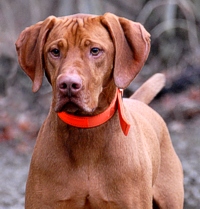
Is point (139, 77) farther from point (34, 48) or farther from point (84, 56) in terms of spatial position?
point (84, 56)

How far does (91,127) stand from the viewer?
14.8ft

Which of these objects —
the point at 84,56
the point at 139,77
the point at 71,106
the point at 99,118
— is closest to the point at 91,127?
the point at 99,118

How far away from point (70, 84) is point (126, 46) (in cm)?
57

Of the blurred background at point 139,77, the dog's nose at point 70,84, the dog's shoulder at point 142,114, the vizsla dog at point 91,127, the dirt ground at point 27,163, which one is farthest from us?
the blurred background at point 139,77

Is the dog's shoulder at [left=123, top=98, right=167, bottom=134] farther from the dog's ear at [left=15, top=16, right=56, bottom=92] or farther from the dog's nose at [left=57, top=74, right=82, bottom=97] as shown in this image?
the dog's nose at [left=57, top=74, right=82, bottom=97]

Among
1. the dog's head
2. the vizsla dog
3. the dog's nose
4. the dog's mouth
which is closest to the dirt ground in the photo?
the vizsla dog

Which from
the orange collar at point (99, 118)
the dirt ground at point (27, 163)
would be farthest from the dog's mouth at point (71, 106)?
the dirt ground at point (27, 163)

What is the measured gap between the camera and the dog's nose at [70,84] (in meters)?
4.02

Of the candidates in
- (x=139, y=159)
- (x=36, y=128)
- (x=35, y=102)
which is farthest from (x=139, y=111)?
(x=35, y=102)

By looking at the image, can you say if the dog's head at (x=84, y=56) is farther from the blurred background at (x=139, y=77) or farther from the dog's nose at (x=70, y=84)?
the blurred background at (x=139, y=77)

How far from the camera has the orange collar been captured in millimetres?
4473

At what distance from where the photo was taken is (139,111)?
5.45 metres

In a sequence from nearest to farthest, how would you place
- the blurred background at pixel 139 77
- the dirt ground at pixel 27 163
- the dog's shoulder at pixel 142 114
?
the dog's shoulder at pixel 142 114 → the dirt ground at pixel 27 163 → the blurred background at pixel 139 77

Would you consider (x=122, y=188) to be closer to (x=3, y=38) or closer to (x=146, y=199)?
(x=146, y=199)
